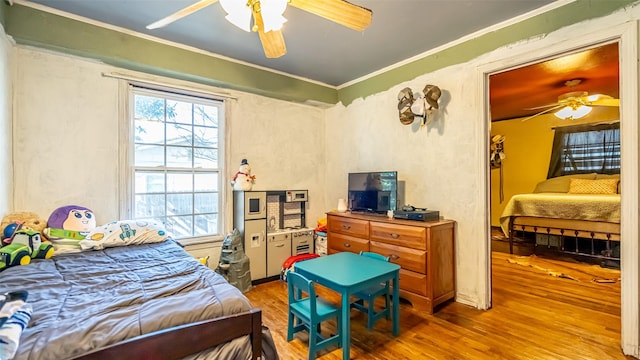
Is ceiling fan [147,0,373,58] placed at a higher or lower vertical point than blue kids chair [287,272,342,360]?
higher

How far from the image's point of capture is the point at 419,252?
2.73m

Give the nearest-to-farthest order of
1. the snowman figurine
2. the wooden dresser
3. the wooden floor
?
the wooden floor < the wooden dresser < the snowman figurine

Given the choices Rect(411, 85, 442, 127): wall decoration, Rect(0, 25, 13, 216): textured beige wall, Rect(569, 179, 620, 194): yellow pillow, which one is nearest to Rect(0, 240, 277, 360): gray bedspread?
Rect(0, 25, 13, 216): textured beige wall

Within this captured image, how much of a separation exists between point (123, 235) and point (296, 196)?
2.07m

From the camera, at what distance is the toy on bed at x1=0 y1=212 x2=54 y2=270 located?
1.87 meters

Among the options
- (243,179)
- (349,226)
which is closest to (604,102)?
(349,226)

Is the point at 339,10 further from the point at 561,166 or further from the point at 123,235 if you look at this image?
the point at 561,166

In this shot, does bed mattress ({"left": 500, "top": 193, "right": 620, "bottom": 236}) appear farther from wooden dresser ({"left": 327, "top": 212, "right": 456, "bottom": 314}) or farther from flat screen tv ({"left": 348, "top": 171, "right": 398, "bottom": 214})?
flat screen tv ({"left": 348, "top": 171, "right": 398, "bottom": 214})

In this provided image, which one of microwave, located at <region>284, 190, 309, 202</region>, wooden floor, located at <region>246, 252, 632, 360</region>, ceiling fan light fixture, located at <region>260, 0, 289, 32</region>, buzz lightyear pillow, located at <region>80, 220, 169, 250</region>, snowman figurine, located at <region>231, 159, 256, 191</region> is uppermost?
ceiling fan light fixture, located at <region>260, 0, 289, 32</region>

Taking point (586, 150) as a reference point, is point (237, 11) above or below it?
above

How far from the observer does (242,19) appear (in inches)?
65.0

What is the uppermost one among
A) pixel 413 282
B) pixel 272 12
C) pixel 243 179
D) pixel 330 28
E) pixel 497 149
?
pixel 330 28

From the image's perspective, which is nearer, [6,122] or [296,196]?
[6,122]

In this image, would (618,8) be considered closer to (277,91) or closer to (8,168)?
(277,91)
